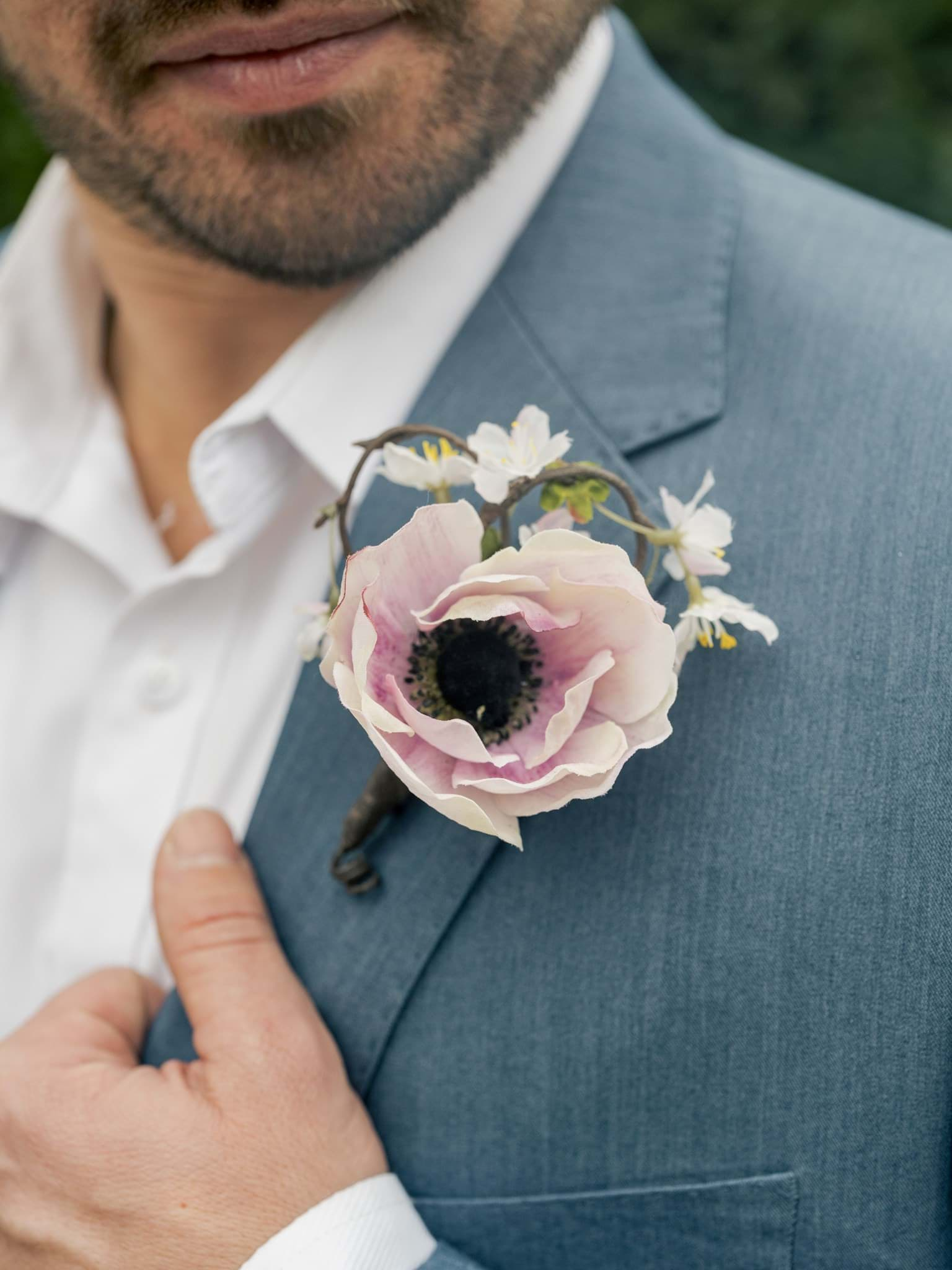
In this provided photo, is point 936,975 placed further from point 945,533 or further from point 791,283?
point 791,283

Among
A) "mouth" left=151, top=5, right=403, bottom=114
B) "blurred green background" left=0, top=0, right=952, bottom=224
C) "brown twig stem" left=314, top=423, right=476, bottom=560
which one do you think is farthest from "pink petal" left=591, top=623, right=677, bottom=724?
"blurred green background" left=0, top=0, right=952, bottom=224

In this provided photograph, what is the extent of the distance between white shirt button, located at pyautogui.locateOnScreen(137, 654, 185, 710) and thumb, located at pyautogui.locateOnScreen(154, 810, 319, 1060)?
26cm

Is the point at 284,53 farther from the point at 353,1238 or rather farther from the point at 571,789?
the point at 353,1238

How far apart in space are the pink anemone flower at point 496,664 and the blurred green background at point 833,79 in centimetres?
256

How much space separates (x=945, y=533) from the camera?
1079 mm

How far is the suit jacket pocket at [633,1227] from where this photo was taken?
105 centimetres

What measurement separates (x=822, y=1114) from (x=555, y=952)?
11.5 inches

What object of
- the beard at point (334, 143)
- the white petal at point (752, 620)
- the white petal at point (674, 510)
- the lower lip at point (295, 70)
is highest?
the lower lip at point (295, 70)

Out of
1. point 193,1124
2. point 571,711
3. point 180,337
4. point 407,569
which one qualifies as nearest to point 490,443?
point 407,569

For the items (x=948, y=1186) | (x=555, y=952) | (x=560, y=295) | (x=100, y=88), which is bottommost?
(x=948, y=1186)

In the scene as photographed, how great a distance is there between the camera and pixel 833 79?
9.75 feet

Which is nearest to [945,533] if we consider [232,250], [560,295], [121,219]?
[560,295]

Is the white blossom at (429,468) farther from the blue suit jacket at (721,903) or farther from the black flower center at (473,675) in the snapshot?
the blue suit jacket at (721,903)

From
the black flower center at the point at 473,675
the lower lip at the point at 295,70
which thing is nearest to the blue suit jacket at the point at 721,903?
the black flower center at the point at 473,675
